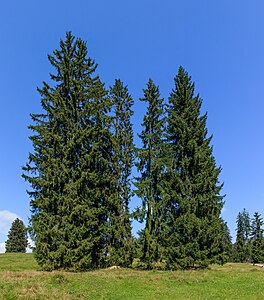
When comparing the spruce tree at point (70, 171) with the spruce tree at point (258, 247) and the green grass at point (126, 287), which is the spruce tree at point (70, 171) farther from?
the spruce tree at point (258, 247)

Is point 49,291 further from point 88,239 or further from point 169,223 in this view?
point 169,223

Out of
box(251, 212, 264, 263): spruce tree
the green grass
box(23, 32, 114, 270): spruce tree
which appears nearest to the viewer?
the green grass

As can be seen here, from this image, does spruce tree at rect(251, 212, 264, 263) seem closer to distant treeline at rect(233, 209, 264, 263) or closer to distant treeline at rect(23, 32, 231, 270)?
distant treeline at rect(233, 209, 264, 263)

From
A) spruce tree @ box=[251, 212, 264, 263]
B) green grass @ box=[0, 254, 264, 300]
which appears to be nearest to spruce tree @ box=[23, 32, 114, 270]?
green grass @ box=[0, 254, 264, 300]

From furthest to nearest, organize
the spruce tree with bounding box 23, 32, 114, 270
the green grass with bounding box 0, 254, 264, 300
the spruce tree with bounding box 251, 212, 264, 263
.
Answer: the spruce tree with bounding box 251, 212, 264, 263 < the spruce tree with bounding box 23, 32, 114, 270 < the green grass with bounding box 0, 254, 264, 300

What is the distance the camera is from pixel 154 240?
2441 centimetres

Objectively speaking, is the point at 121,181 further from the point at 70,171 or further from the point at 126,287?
A: the point at 126,287

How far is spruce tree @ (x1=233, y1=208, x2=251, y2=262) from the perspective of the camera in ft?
231

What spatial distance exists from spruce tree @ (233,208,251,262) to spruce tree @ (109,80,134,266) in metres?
54.8

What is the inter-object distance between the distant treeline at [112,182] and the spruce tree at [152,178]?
0.29 feet

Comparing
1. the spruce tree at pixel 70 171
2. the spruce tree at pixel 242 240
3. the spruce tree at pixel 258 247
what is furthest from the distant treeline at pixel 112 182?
the spruce tree at pixel 242 240

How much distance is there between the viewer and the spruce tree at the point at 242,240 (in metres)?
70.4

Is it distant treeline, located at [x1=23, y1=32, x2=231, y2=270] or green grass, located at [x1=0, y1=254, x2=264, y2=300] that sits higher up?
distant treeline, located at [x1=23, y1=32, x2=231, y2=270]

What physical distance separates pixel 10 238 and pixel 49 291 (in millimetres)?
67120
